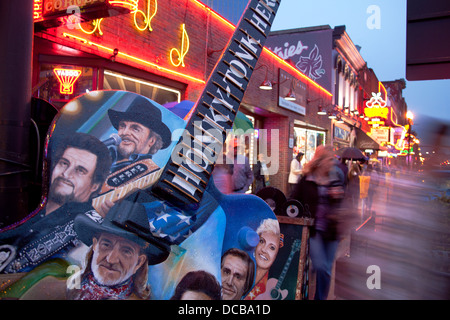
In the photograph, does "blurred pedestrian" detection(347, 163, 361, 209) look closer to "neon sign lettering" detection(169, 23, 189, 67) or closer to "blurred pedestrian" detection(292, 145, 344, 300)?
"blurred pedestrian" detection(292, 145, 344, 300)

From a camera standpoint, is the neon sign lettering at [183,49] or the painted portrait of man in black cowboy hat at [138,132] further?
the neon sign lettering at [183,49]

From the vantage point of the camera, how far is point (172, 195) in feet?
5.51

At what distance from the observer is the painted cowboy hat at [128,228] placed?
147 cm

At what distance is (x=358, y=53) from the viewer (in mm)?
19922

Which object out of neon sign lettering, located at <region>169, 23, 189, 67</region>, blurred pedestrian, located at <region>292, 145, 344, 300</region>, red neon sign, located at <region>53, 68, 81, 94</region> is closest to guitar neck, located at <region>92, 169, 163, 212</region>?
blurred pedestrian, located at <region>292, 145, 344, 300</region>

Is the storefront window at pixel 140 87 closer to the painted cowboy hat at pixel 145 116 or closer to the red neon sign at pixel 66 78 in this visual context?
the red neon sign at pixel 66 78

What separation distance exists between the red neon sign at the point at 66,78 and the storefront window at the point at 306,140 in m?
8.66

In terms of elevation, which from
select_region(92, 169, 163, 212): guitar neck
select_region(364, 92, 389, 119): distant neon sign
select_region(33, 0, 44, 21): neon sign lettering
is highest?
select_region(364, 92, 389, 119): distant neon sign

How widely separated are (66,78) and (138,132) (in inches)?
130

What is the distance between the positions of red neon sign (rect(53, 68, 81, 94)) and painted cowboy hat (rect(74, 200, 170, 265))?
135 inches

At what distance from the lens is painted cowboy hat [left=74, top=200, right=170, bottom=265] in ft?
4.83

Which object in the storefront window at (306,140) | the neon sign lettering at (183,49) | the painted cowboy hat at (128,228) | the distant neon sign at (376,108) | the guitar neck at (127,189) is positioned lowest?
the painted cowboy hat at (128,228)

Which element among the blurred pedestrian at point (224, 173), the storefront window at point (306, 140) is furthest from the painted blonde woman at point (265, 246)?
the storefront window at point (306, 140)
